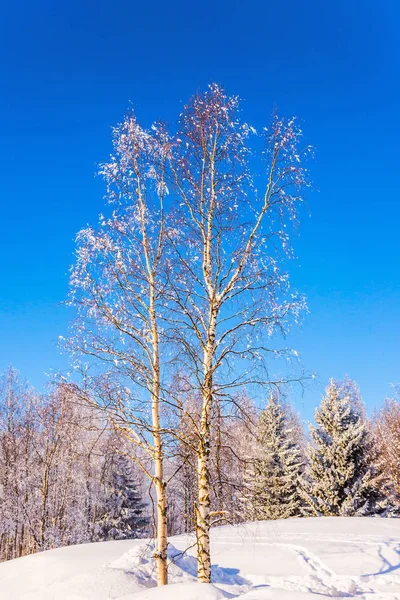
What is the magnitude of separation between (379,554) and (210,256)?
7.59 m

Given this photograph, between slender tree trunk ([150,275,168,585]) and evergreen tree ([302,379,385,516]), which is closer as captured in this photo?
slender tree trunk ([150,275,168,585])

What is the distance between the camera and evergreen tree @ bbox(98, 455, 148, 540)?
2672 centimetres

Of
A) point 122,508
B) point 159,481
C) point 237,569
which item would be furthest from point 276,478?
point 159,481

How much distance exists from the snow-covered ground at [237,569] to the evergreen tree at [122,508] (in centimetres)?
1665

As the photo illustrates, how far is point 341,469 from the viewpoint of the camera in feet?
70.3

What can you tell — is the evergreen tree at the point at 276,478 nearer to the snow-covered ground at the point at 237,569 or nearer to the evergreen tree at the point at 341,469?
the evergreen tree at the point at 341,469

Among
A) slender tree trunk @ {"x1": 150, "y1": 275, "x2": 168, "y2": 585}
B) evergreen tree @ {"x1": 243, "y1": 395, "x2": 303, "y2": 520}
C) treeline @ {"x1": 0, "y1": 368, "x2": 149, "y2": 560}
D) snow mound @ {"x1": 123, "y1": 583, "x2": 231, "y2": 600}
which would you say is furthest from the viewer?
evergreen tree @ {"x1": 243, "y1": 395, "x2": 303, "y2": 520}

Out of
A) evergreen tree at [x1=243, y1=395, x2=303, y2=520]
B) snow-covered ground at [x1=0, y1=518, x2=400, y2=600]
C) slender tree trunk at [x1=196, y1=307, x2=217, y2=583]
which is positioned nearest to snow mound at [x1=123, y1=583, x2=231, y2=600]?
slender tree trunk at [x1=196, y1=307, x2=217, y2=583]

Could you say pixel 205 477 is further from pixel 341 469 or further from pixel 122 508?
pixel 122 508

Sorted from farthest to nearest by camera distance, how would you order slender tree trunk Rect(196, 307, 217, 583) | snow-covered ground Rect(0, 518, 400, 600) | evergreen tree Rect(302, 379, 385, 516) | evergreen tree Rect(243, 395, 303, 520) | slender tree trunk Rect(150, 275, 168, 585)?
evergreen tree Rect(243, 395, 303, 520), evergreen tree Rect(302, 379, 385, 516), snow-covered ground Rect(0, 518, 400, 600), slender tree trunk Rect(150, 275, 168, 585), slender tree trunk Rect(196, 307, 217, 583)

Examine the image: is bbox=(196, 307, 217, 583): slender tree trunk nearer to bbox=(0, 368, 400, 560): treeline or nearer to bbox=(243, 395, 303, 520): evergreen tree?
bbox=(0, 368, 400, 560): treeline

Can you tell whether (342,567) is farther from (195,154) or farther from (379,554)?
(195,154)

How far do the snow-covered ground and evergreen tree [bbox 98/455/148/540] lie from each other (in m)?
16.6

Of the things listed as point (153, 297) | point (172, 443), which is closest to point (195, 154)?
point (153, 297)
